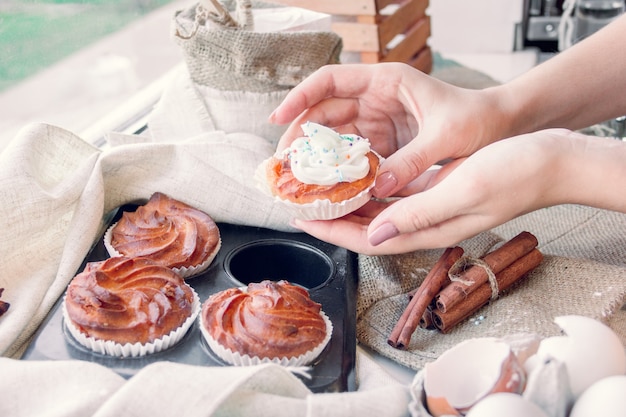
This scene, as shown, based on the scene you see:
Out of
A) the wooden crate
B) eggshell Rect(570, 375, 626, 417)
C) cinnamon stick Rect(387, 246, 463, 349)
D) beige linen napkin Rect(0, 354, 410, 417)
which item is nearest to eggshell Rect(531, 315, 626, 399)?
eggshell Rect(570, 375, 626, 417)

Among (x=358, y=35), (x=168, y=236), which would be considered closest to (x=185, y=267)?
(x=168, y=236)

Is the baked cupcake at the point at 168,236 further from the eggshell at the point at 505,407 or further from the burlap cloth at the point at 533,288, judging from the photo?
the eggshell at the point at 505,407

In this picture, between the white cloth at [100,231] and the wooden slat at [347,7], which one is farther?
the wooden slat at [347,7]

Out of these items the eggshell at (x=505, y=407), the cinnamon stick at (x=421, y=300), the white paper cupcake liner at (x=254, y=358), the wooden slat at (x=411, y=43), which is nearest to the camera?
the eggshell at (x=505, y=407)

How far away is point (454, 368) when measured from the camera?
896 mm

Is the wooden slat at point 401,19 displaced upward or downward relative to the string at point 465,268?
downward

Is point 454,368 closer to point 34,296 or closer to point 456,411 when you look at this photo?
point 456,411

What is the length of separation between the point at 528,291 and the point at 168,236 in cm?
69

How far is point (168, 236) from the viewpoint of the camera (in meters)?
1.37

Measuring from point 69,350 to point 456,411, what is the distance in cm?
60

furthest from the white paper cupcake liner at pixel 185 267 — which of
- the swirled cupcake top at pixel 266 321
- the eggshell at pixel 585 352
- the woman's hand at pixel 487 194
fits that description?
the eggshell at pixel 585 352

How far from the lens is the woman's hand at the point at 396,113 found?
1.44 m

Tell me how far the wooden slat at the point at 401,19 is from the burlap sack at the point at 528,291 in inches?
50.3

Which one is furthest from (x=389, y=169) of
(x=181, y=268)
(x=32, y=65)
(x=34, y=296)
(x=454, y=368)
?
(x=32, y=65)
